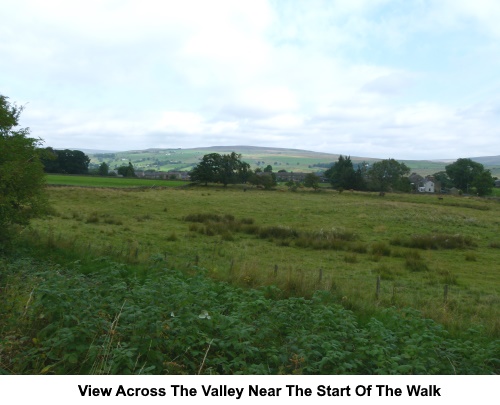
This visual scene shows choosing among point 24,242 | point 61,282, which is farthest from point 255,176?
point 61,282

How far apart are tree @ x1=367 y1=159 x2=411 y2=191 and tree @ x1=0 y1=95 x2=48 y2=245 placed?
8440cm

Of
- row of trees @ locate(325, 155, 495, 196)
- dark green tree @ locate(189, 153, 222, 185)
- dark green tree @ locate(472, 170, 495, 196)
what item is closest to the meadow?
dark green tree @ locate(189, 153, 222, 185)

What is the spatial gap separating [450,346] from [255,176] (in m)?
80.5

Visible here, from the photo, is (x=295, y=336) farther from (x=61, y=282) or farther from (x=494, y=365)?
(x=61, y=282)

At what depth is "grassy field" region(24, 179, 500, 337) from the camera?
11.2m

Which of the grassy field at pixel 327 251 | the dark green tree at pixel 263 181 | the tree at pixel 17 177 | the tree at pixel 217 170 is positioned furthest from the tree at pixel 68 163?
the tree at pixel 17 177

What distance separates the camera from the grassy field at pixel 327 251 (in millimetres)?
11242

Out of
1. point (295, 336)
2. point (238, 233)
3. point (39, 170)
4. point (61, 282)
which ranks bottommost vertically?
point (238, 233)

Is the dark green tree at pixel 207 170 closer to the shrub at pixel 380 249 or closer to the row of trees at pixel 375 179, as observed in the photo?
the row of trees at pixel 375 179

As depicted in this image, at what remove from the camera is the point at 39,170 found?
523 inches

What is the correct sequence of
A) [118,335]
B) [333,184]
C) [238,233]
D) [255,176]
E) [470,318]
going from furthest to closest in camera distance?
[333,184], [255,176], [238,233], [470,318], [118,335]

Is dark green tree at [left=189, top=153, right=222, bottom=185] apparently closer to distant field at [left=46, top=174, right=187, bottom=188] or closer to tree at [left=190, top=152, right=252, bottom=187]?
tree at [left=190, top=152, right=252, bottom=187]

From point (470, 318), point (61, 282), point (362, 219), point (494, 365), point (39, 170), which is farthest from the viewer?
point (362, 219)
